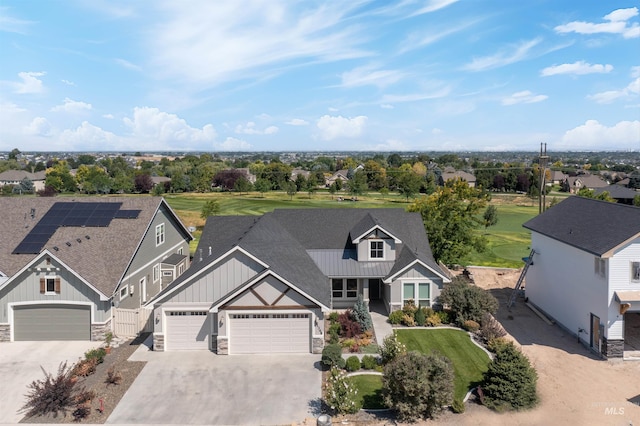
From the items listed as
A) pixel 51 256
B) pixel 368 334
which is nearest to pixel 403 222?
pixel 368 334

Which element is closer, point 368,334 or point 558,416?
point 558,416

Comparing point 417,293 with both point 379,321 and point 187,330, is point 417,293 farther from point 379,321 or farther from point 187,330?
point 187,330

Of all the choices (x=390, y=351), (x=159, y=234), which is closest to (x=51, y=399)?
(x=390, y=351)

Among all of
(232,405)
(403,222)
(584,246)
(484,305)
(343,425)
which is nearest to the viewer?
(343,425)

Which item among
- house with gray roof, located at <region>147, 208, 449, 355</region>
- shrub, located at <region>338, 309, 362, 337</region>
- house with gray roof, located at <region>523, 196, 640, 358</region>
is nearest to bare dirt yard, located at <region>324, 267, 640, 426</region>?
house with gray roof, located at <region>523, 196, 640, 358</region>

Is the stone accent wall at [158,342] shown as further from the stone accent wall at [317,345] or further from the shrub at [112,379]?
the stone accent wall at [317,345]

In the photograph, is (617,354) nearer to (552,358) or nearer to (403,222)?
(552,358)

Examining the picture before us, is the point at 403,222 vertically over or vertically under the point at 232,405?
over
